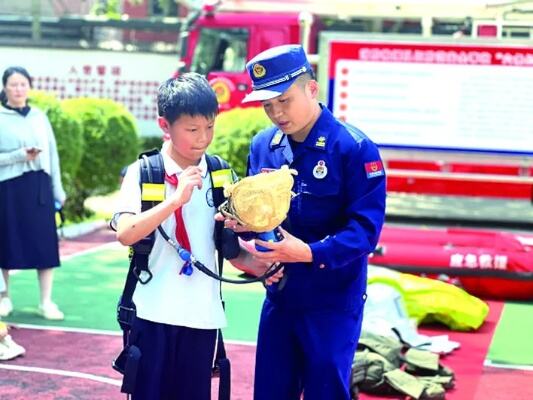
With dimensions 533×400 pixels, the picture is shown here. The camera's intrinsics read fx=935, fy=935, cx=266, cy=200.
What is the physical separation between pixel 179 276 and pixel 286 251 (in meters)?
0.40

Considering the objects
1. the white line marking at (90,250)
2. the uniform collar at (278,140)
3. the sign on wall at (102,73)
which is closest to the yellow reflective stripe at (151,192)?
the uniform collar at (278,140)

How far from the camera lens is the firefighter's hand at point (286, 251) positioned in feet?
10.0

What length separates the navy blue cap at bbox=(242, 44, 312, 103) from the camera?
3137mm

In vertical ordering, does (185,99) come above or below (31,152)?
above

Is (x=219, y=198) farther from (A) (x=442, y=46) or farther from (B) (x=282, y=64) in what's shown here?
(A) (x=442, y=46)

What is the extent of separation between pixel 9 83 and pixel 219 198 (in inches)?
149

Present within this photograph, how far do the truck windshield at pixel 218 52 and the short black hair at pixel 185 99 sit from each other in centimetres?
1066

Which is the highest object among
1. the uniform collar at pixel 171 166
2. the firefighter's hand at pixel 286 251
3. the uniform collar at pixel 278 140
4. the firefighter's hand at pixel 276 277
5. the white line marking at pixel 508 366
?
the uniform collar at pixel 278 140

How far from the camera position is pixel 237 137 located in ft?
33.8

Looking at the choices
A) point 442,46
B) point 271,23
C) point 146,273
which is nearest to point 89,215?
point 271,23

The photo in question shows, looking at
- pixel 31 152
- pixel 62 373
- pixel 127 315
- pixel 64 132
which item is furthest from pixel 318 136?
pixel 64 132

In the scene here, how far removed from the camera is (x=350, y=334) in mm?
3326

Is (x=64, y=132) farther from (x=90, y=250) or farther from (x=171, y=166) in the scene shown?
(x=171, y=166)

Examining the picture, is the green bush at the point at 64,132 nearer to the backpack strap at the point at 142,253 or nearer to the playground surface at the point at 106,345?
the playground surface at the point at 106,345
